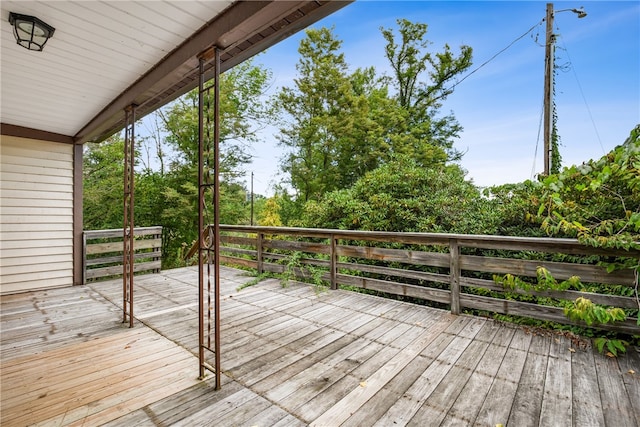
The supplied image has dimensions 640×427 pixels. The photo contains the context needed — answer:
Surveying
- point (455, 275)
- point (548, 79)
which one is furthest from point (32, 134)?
point (548, 79)

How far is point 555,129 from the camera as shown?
6.11 metres

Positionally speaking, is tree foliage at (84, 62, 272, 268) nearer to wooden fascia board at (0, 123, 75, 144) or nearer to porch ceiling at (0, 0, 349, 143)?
wooden fascia board at (0, 123, 75, 144)

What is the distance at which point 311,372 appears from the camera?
Answer: 82.7 inches

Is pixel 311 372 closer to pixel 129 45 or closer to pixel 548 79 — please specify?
pixel 129 45

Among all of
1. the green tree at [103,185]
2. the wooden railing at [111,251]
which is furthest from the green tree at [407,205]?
the green tree at [103,185]

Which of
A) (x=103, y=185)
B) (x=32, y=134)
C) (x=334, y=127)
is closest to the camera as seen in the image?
(x=32, y=134)

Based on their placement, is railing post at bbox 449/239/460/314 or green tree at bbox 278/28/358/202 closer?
railing post at bbox 449/239/460/314

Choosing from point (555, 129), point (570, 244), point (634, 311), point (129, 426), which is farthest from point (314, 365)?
point (555, 129)

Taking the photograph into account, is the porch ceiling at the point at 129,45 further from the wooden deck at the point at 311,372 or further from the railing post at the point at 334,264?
the railing post at the point at 334,264

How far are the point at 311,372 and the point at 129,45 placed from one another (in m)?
2.74

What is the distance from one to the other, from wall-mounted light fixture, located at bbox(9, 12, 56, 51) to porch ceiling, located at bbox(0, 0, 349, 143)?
35 mm

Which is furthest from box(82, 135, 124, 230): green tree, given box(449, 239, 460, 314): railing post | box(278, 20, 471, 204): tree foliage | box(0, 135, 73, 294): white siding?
box(449, 239, 460, 314): railing post

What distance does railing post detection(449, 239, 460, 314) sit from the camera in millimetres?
3236

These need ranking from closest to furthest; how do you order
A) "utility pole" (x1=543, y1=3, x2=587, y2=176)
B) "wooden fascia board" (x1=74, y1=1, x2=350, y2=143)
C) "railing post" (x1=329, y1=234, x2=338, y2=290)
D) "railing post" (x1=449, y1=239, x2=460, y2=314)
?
"wooden fascia board" (x1=74, y1=1, x2=350, y2=143) < "railing post" (x1=449, y1=239, x2=460, y2=314) < "railing post" (x1=329, y1=234, x2=338, y2=290) < "utility pole" (x1=543, y1=3, x2=587, y2=176)
